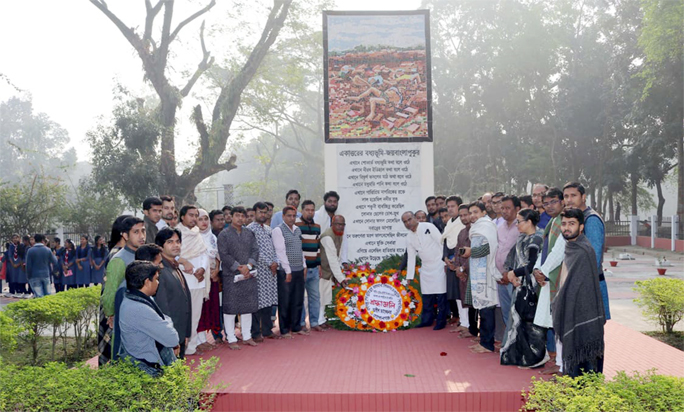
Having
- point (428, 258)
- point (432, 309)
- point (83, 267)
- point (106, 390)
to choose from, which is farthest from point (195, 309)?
point (83, 267)

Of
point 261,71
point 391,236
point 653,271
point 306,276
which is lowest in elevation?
point 653,271

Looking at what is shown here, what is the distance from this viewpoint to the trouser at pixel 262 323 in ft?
22.5

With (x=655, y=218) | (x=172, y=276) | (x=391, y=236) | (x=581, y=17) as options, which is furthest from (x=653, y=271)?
(x=581, y=17)

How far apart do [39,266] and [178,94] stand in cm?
849

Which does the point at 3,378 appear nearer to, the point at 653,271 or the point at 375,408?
the point at 375,408

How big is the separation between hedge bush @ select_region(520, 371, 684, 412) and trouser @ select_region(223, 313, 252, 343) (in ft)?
13.2

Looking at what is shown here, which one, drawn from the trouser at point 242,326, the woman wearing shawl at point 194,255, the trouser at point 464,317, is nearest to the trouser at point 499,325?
the trouser at point 464,317

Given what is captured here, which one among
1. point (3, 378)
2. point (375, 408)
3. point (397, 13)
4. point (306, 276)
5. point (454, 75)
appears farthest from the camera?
point (454, 75)

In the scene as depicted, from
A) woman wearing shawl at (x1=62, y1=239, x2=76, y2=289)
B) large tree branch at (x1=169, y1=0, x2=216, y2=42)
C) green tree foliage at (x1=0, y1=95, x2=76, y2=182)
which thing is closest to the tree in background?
large tree branch at (x1=169, y1=0, x2=216, y2=42)

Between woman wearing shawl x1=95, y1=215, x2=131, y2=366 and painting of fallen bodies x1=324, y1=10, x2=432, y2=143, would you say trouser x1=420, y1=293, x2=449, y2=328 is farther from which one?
woman wearing shawl x1=95, y1=215, x2=131, y2=366

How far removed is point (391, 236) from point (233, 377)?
3316 millimetres

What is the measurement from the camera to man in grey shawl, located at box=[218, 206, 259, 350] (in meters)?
6.52

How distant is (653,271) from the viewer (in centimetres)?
1645

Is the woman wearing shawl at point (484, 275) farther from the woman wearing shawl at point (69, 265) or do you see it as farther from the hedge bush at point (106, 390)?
the woman wearing shawl at point (69, 265)
